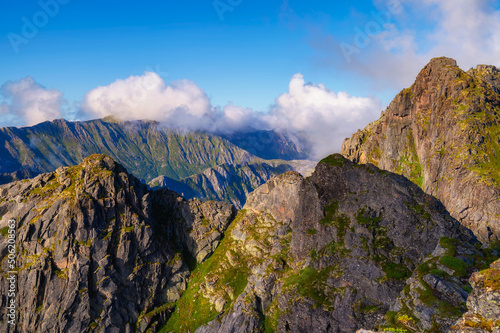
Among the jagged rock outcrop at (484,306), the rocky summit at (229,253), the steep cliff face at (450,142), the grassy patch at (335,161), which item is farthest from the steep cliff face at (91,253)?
the steep cliff face at (450,142)

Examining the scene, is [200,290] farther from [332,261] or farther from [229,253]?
[332,261]

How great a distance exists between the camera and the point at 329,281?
283 feet

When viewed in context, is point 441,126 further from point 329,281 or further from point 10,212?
point 10,212

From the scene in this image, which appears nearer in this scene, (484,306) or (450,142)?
(484,306)

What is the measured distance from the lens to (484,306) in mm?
28109

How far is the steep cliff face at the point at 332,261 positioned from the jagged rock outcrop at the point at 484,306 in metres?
17.5

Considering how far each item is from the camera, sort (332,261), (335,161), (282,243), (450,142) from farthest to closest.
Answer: (450,142) → (282,243) → (335,161) → (332,261)

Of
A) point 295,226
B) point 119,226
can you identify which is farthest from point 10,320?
point 295,226

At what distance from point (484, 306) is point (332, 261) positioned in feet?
214

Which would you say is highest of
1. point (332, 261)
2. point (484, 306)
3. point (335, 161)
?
point (335, 161)

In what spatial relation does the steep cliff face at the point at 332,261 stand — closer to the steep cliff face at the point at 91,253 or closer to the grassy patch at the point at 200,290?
the grassy patch at the point at 200,290

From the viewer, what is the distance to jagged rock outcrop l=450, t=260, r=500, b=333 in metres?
27.2

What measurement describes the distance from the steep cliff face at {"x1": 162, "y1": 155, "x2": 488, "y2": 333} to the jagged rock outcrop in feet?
57.4

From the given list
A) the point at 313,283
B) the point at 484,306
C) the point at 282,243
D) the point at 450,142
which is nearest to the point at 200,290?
the point at 282,243
